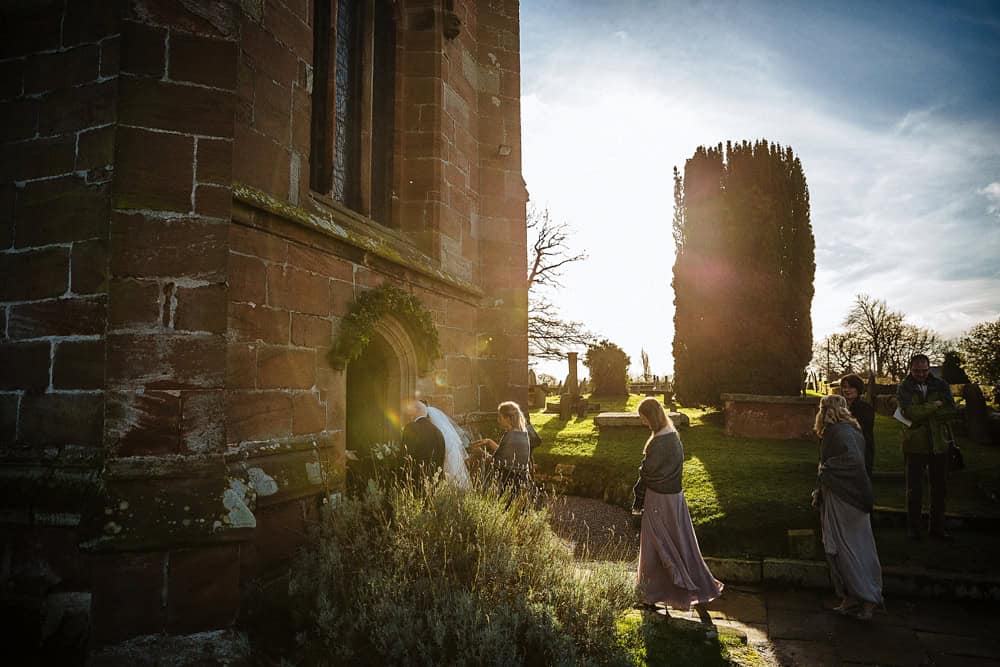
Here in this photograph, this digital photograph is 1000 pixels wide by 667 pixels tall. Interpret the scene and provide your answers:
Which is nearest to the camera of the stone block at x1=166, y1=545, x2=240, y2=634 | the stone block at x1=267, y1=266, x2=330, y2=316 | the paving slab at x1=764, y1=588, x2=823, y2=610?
the stone block at x1=166, y1=545, x2=240, y2=634

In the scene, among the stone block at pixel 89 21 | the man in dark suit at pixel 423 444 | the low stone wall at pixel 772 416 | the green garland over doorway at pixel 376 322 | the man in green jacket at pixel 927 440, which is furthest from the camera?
the low stone wall at pixel 772 416

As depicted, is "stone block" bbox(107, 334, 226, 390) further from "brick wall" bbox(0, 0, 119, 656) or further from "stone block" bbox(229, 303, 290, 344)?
"stone block" bbox(229, 303, 290, 344)

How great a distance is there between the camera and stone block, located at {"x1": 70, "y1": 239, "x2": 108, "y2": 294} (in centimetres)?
384

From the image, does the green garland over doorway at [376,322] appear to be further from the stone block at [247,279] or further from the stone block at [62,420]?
the stone block at [62,420]

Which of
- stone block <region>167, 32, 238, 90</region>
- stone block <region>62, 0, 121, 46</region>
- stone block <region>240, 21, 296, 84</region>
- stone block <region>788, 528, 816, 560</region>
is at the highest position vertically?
stone block <region>240, 21, 296, 84</region>

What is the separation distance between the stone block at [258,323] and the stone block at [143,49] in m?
1.65

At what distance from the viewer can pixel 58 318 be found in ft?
12.8

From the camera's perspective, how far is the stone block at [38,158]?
157 inches

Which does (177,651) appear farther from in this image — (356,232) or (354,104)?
(354,104)

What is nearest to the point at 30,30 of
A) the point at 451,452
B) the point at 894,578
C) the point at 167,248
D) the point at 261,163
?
the point at 261,163

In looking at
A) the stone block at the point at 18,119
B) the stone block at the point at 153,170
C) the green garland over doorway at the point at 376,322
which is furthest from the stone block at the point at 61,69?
the green garland over doorway at the point at 376,322

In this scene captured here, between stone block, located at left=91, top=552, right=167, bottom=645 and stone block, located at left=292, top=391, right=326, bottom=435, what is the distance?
172 centimetres

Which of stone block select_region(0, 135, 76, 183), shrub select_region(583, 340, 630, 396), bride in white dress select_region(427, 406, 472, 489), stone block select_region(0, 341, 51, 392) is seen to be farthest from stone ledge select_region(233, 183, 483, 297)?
shrub select_region(583, 340, 630, 396)

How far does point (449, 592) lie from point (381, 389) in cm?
358
